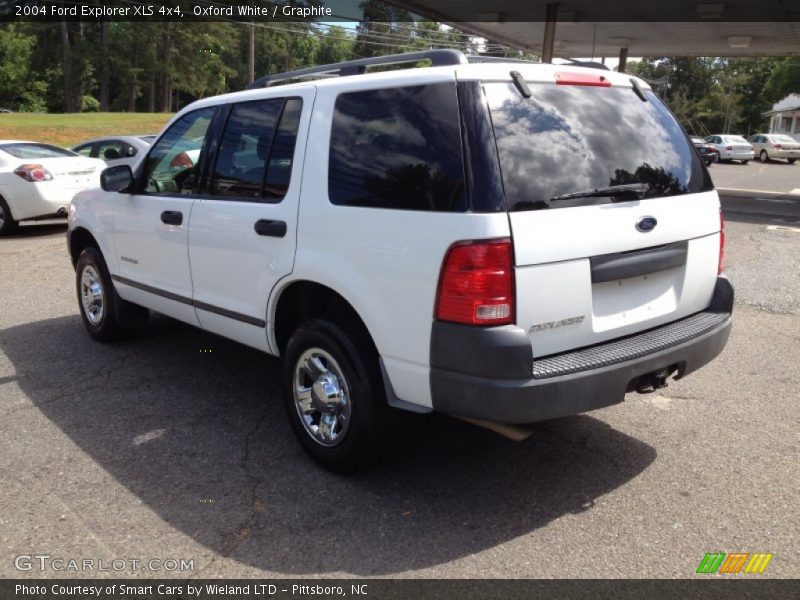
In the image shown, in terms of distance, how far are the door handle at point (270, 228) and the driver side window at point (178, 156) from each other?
890 mm

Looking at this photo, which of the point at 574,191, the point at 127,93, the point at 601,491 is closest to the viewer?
the point at 574,191

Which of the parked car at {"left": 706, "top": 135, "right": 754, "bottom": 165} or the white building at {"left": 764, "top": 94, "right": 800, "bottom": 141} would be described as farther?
the white building at {"left": 764, "top": 94, "right": 800, "bottom": 141}

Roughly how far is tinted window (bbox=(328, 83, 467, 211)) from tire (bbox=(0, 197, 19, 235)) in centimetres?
961

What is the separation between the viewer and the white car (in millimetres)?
11047

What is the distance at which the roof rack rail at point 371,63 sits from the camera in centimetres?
327

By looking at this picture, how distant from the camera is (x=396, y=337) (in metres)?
3.15

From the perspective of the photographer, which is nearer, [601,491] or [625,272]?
[625,272]

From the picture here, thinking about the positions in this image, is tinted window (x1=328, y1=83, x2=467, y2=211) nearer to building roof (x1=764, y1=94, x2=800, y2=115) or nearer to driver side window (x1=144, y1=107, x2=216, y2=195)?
driver side window (x1=144, y1=107, x2=216, y2=195)

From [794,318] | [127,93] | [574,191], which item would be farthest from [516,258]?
[127,93]

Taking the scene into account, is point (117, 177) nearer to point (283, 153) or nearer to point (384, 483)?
point (283, 153)

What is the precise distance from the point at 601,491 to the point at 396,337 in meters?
1.33

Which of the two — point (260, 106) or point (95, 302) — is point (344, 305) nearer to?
point (260, 106)

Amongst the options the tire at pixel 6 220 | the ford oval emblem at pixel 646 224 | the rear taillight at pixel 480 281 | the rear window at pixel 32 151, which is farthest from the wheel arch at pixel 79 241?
the rear window at pixel 32 151

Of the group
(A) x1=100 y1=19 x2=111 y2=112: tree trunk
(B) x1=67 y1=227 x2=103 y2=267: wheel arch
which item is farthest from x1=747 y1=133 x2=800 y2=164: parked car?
(A) x1=100 y1=19 x2=111 y2=112: tree trunk
